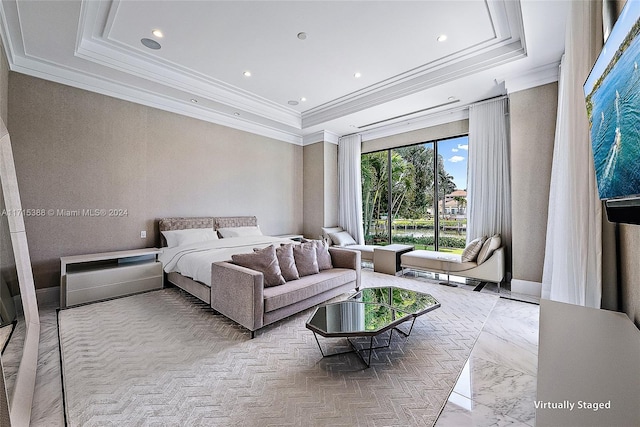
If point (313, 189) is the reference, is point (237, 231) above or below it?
below

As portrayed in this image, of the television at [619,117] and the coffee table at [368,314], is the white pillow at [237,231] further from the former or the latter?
the television at [619,117]

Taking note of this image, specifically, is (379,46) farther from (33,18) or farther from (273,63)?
(33,18)

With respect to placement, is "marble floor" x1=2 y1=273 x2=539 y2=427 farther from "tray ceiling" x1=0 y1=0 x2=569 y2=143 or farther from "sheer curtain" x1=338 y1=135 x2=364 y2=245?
"sheer curtain" x1=338 y1=135 x2=364 y2=245

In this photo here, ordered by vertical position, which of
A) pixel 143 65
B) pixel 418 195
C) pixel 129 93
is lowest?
pixel 418 195

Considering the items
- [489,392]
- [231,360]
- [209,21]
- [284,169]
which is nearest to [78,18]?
[209,21]

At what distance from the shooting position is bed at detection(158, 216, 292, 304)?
336 cm

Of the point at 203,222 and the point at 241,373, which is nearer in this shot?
the point at 241,373

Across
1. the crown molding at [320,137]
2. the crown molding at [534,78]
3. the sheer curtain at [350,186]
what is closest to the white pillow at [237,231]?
the sheer curtain at [350,186]

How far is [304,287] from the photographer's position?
2924mm

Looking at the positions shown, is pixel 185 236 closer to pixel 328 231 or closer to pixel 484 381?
pixel 328 231

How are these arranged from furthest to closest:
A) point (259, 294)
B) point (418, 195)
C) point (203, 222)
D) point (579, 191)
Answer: point (418, 195) < point (203, 222) < point (259, 294) < point (579, 191)

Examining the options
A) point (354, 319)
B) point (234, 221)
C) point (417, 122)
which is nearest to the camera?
point (354, 319)

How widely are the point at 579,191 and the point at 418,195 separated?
393 centimetres

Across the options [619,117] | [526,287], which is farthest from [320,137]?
[619,117]
